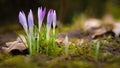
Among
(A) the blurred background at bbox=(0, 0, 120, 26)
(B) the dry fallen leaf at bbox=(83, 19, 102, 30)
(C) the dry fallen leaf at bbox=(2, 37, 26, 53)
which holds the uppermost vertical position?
(A) the blurred background at bbox=(0, 0, 120, 26)

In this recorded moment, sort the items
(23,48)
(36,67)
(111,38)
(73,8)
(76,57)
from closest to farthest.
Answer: (36,67)
(76,57)
(23,48)
(111,38)
(73,8)

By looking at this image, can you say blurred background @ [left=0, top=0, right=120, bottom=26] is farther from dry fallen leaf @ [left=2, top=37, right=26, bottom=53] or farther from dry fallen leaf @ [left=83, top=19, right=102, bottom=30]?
Answer: dry fallen leaf @ [left=2, top=37, right=26, bottom=53]

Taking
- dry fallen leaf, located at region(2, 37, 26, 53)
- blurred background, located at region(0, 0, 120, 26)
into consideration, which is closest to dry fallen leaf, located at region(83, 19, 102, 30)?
blurred background, located at region(0, 0, 120, 26)

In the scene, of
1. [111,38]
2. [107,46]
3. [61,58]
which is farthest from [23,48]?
[111,38]

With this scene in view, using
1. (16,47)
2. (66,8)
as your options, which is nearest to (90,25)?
(66,8)

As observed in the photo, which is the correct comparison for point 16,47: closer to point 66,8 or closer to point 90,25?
point 90,25

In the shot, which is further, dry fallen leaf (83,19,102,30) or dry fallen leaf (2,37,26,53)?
dry fallen leaf (83,19,102,30)

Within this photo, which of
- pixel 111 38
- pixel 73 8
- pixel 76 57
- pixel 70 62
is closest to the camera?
pixel 70 62

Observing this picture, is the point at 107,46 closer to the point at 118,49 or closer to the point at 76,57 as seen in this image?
the point at 118,49

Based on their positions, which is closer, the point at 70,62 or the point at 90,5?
the point at 70,62
